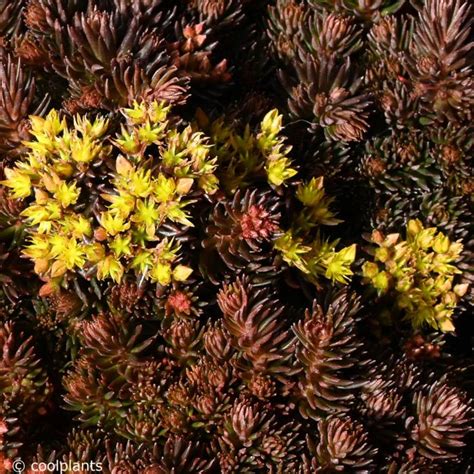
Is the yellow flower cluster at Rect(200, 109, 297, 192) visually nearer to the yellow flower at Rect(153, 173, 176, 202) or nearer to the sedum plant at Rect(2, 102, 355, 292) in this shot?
the sedum plant at Rect(2, 102, 355, 292)

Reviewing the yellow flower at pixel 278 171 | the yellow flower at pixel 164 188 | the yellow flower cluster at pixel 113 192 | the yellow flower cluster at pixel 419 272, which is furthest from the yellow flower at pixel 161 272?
the yellow flower cluster at pixel 419 272

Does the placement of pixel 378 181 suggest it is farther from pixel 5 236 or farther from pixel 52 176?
pixel 5 236

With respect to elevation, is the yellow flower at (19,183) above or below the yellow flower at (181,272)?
above

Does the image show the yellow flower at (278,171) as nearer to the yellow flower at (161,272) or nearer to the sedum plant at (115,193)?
the sedum plant at (115,193)

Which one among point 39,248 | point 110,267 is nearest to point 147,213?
point 110,267

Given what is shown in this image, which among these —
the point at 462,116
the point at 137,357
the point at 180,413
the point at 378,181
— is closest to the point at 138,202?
the point at 137,357

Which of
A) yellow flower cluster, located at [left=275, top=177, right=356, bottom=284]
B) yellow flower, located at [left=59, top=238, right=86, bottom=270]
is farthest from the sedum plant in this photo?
yellow flower cluster, located at [left=275, top=177, right=356, bottom=284]

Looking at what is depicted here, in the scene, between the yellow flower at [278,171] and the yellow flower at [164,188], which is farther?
the yellow flower at [278,171]

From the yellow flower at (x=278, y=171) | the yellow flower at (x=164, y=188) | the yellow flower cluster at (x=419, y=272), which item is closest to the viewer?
the yellow flower at (x=164, y=188)
